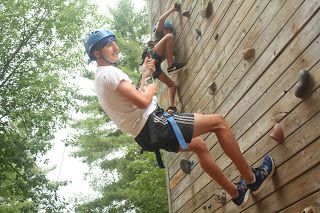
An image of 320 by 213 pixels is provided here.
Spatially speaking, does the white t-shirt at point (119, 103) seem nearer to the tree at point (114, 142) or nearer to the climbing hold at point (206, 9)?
the climbing hold at point (206, 9)

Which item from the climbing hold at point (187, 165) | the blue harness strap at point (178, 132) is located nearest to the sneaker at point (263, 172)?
the blue harness strap at point (178, 132)

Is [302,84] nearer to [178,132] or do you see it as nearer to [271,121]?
[271,121]

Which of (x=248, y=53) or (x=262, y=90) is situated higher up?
(x=248, y=53)

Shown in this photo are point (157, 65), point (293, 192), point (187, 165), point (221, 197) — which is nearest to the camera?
point (293, 192)

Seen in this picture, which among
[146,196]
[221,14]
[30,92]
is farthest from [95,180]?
[221,14]

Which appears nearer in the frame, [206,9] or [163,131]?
[163,131]

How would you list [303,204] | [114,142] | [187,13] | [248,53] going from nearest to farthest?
[303,204] < [248,53] < [187,13] < [114,142]

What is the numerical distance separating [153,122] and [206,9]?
194 centimetres

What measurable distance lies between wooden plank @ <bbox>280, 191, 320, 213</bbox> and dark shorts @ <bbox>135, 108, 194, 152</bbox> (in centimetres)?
88

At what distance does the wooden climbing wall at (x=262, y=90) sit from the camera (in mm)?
2295

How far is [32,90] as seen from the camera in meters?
9.00

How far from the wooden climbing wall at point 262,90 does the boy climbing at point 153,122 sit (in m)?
0.22

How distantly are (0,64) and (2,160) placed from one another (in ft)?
8.50

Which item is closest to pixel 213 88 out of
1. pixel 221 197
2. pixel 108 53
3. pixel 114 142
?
pixel 221 197
